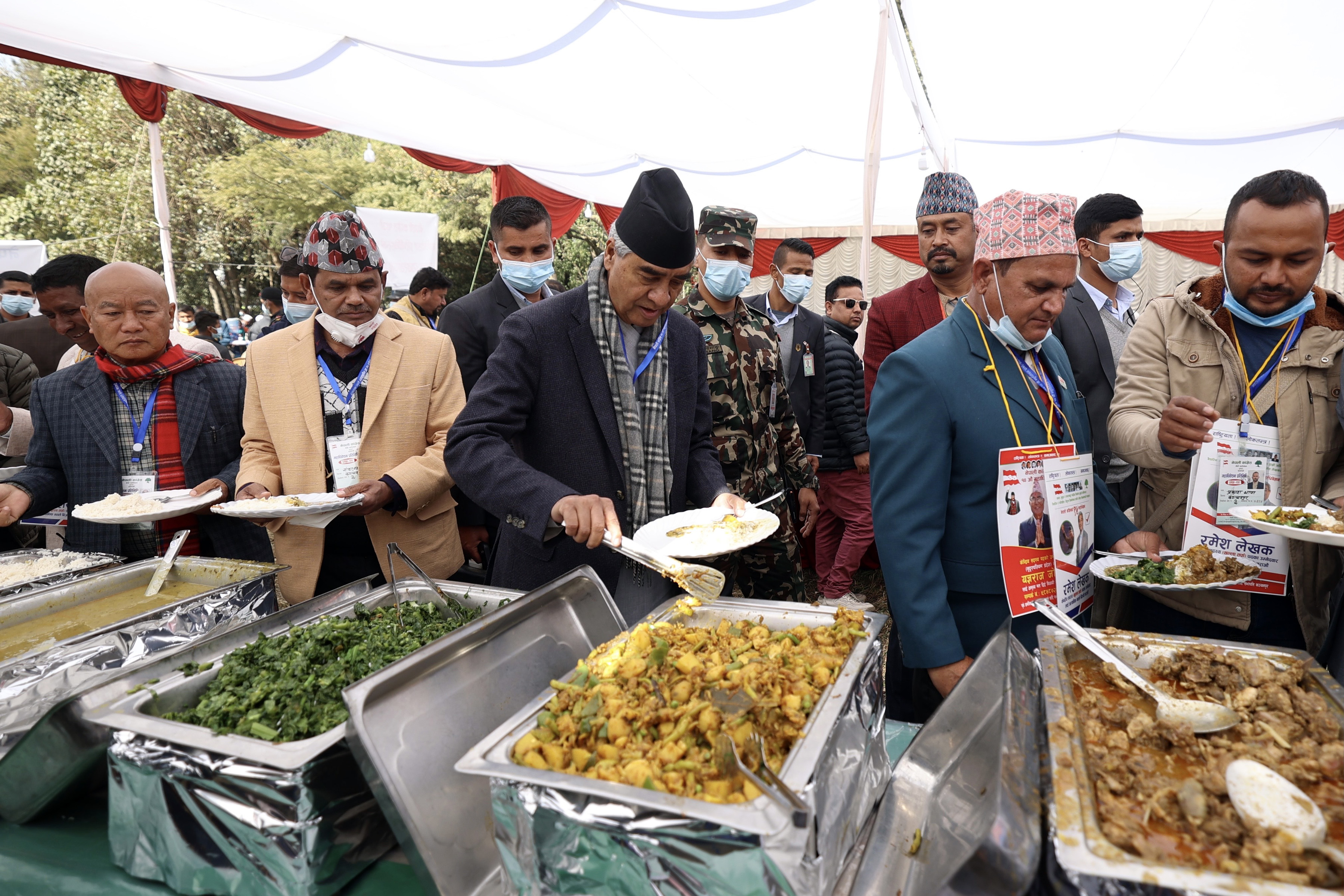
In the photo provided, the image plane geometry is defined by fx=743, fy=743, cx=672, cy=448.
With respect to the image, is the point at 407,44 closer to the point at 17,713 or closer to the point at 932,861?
the point at 17,713

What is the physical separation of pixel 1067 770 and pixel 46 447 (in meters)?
3.07

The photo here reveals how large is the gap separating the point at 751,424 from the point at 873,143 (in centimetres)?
285

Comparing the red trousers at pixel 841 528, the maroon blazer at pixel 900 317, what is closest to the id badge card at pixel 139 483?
the maroon blazer at pixel 900 317

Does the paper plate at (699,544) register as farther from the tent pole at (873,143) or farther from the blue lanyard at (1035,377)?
the tent pole at (873,143)

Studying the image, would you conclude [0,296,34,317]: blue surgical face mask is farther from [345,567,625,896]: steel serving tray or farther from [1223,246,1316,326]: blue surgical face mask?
[1223,246,1316,326]: blue surgical face mask

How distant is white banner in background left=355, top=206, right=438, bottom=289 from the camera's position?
8.42 meters

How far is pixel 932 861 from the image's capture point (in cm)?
105

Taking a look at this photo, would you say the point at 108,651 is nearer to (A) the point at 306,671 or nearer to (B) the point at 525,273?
(A) the point at 306,671

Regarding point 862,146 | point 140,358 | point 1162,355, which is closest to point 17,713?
point 140,358

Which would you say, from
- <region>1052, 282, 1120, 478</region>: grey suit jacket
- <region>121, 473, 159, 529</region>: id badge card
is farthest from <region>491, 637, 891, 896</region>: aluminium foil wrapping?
<region>1052, 282, 1120, 478</region>: grey suit jacket

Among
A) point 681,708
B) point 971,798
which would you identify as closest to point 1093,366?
point 971,798

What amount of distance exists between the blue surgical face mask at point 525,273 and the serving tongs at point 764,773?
3140 millimetres

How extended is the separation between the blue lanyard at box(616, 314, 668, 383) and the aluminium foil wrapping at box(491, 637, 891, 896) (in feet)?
3.91

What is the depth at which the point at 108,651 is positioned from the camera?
5.26 ft
